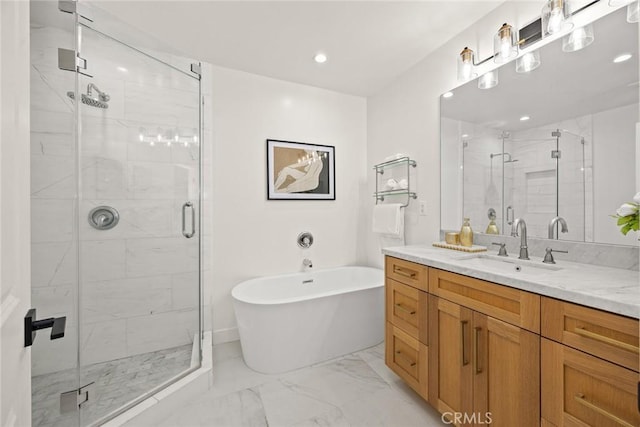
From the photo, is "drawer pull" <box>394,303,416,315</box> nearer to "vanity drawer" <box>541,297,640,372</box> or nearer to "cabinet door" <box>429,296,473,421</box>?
"cabinet door" <box>429,296,473,421</box>

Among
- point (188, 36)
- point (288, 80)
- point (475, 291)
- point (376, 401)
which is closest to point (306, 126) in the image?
point (288, 80)

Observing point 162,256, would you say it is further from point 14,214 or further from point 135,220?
point 14,214

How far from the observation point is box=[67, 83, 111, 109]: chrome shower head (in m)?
1.64

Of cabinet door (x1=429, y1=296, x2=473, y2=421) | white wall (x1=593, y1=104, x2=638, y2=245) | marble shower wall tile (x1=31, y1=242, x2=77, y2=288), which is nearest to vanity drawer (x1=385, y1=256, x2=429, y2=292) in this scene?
cabinet door (x1=429, y1=296, x2=473, y2=421)

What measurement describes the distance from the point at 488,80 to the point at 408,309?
1.55 metres

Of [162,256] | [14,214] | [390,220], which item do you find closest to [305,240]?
[390,220]

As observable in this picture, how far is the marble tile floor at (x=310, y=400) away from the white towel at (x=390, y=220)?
41.8 inches

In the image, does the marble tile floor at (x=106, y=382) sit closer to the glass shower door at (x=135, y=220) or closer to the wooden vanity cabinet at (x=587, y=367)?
the glass shower door at (x=135, y=220)

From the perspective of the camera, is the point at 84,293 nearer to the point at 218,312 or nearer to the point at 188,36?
the point at 218,312

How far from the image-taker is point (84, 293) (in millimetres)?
1724

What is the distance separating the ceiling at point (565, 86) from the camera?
1.24 metres

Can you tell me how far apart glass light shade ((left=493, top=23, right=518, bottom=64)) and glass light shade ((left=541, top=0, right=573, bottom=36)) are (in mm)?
166

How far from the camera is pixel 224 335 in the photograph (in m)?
2.48

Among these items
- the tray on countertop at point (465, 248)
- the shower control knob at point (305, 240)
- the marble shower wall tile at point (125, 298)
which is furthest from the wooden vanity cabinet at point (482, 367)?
the marble shower wall tile at point (125, 298)
